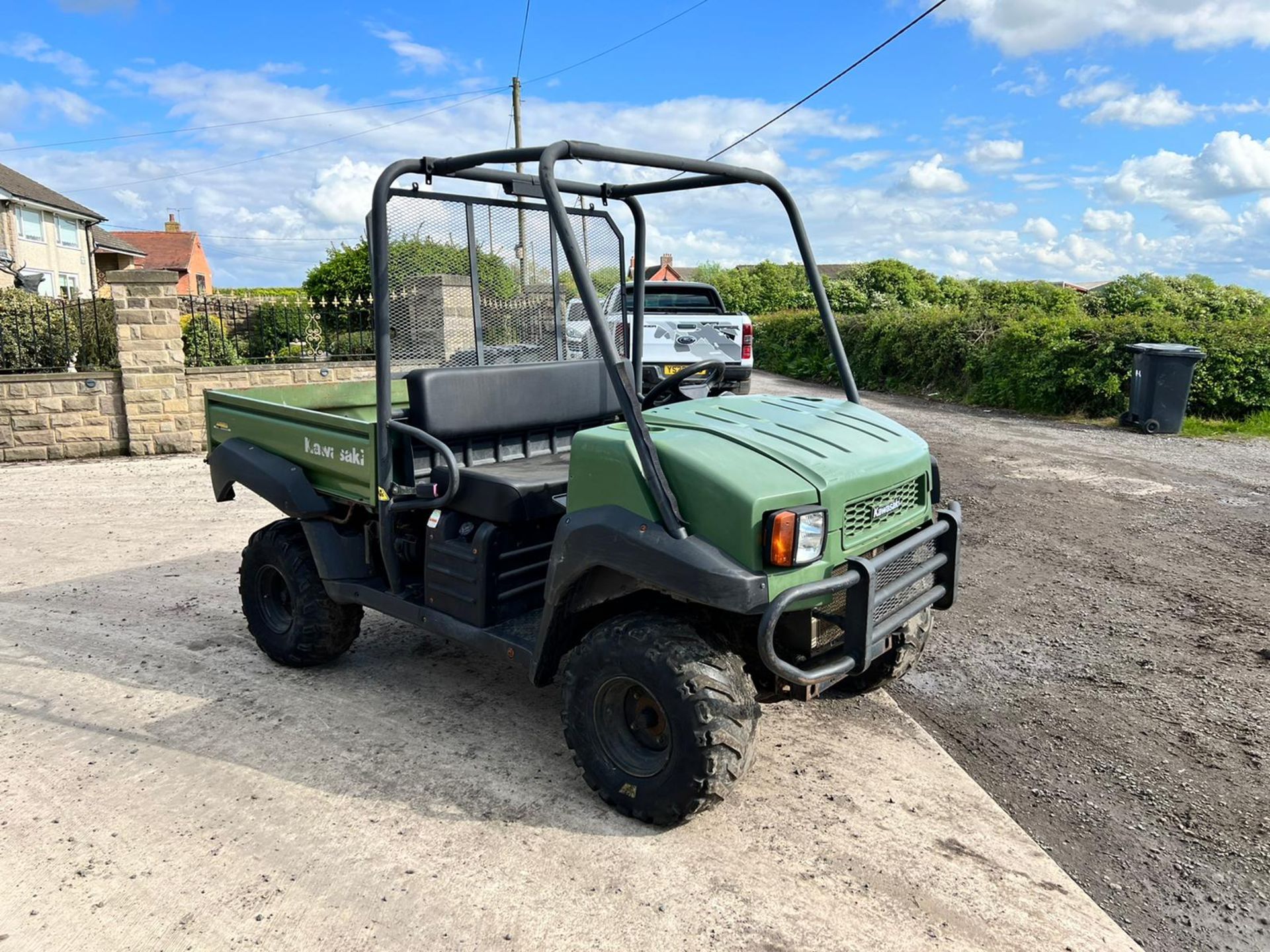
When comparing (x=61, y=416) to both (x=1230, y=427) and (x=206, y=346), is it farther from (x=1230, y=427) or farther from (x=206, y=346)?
(x=1230, y=427)

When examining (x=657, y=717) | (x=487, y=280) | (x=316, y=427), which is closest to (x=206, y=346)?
(x=316, y=427)

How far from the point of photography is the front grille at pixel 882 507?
121 inches

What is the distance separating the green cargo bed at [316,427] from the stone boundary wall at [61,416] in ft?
19.8

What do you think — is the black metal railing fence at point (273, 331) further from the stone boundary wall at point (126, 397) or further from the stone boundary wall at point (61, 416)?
the stone boundary wall at point (61, 416)

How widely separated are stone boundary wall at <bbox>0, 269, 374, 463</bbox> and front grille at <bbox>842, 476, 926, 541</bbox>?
26.5ft

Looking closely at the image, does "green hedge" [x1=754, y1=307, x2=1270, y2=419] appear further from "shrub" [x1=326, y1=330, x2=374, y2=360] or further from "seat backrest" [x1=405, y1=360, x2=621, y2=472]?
"seat backrest" [x1=405, y1=360, x2=621, y2=472]

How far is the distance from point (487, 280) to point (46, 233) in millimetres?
40111

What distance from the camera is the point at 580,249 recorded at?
398cm

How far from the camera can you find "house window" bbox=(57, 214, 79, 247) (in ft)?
123

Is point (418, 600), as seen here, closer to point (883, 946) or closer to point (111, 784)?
point (111, 784)

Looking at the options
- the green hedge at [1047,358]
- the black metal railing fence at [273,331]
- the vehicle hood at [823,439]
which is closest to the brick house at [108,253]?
the black metal railing fence at [273,331]

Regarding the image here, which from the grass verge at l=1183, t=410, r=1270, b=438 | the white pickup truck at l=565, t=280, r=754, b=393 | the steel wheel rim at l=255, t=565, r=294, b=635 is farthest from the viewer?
the white pickup truck at l=565, t=280, r=754, b=393

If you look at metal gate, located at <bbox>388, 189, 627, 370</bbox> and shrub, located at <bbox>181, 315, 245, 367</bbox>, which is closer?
metal gate, located at <bbox>388, 189, 627, 370</bbox>

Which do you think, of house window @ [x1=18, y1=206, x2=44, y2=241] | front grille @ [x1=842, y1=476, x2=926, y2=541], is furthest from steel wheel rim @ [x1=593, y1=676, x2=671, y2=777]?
house window @ [x1=18, y1=206, x2=44, y2=241]
